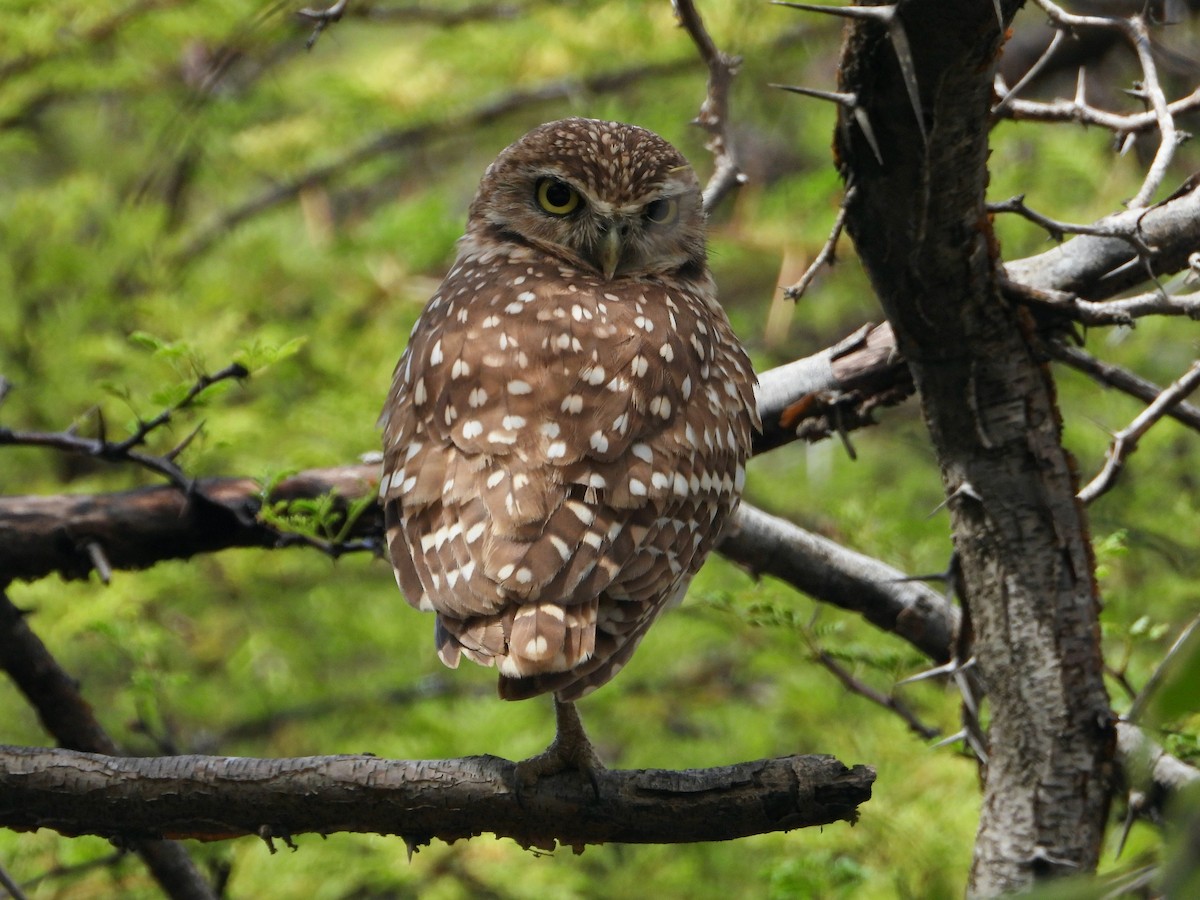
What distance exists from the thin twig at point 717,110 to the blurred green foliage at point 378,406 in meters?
0.75

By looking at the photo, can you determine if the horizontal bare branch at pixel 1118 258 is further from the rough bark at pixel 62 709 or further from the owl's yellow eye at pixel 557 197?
→ the rough bark at pixel 62 709

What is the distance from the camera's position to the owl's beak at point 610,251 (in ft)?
11.4

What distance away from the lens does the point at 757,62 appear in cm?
703

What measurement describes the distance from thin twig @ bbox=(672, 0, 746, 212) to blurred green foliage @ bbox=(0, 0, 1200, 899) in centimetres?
75

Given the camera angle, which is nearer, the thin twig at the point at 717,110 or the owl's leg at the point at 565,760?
Answer: the owl's leg at the point at 565,760

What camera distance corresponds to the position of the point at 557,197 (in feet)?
12.0

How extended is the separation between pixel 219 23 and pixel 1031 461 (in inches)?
189

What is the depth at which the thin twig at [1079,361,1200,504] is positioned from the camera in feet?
8.52

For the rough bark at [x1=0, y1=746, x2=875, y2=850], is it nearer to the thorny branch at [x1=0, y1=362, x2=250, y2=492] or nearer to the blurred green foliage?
the thorny branch at [x1=0, y1=362, x2=250, y2=492]

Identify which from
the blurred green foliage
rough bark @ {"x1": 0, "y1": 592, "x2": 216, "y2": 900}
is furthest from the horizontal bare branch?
rough bark @ {"x1": 0, "y1": 592, "x2": 216, "y2": 900}

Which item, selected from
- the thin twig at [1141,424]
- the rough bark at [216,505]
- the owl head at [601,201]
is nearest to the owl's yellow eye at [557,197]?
the owl head at [601,201]

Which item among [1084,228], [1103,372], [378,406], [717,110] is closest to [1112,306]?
[1084,228]

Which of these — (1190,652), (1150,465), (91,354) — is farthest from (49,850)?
(1150,465)

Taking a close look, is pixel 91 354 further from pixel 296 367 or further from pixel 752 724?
pixel 752 724
